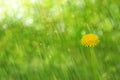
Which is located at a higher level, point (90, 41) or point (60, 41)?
point (90, 41)

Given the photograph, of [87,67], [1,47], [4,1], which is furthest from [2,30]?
[87,67]

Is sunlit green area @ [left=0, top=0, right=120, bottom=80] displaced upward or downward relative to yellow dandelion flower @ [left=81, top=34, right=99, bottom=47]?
downward

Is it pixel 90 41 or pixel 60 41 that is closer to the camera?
pixel 90 41

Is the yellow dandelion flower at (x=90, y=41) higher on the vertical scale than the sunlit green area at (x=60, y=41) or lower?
higher

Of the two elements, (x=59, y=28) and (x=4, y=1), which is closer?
(x=59, y=28)

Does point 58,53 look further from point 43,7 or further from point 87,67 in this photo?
point 43,7

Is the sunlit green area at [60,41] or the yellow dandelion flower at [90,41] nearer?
the yellow dandelion flower at [90,41]

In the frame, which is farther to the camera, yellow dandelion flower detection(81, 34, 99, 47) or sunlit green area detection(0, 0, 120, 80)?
sunlit green area detection(0, 0, 120, 80)

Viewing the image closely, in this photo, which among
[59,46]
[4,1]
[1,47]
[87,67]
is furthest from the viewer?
[4,1]
